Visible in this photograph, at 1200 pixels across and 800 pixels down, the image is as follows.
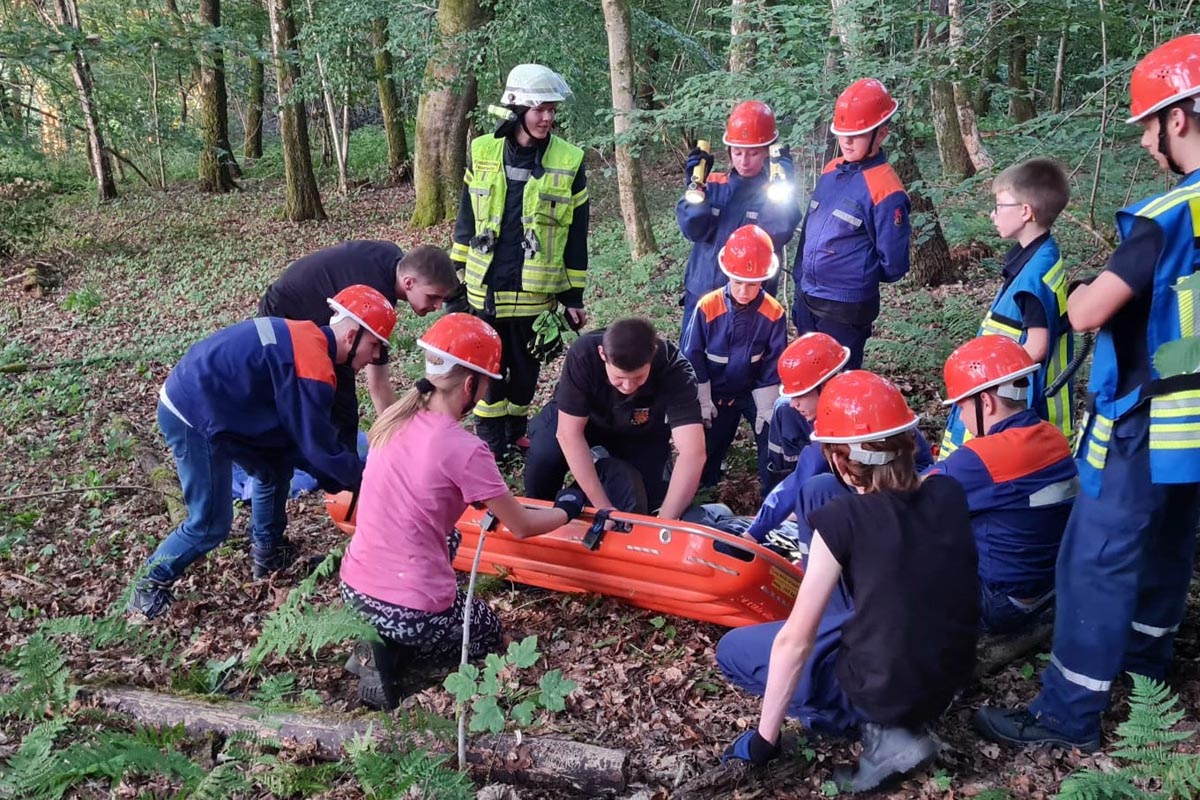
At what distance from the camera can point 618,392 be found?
432cm

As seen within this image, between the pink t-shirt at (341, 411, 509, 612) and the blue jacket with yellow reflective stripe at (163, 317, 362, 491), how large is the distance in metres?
0.60

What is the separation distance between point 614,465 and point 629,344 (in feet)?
3.02

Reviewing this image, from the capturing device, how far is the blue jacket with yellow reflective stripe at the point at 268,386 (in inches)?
152

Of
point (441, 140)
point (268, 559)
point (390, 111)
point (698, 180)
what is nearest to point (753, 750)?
point (268, 559)

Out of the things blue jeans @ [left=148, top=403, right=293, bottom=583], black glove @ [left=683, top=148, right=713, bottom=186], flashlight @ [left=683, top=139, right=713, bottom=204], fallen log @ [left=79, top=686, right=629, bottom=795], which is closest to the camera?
fallen log @ [left=79, top=686, right=629, bottom=795]

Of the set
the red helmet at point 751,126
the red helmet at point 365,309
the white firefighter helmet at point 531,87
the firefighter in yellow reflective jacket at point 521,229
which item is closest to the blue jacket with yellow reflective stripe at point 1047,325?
the red helmet at point 751,126

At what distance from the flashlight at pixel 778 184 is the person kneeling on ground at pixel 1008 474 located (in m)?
2.37

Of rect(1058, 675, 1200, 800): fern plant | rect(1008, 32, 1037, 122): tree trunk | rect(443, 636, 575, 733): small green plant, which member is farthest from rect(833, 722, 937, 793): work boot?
rect(1008, 32, 1037, 122): tree trunk

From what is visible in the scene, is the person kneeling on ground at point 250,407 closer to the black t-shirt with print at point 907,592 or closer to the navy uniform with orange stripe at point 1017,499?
the black t-shirt with print at point 907,592

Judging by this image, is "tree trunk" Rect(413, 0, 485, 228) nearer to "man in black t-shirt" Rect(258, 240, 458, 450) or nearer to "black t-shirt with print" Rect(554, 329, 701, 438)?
"man in black t-shirt" Rect(258, 240, 458, 450)

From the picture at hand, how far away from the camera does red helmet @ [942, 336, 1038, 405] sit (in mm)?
3236

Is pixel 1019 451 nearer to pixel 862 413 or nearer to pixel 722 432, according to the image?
pixel 862 413

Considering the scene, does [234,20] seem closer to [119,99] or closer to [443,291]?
[119,99]

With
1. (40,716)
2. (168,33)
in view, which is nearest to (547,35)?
(168,33)
